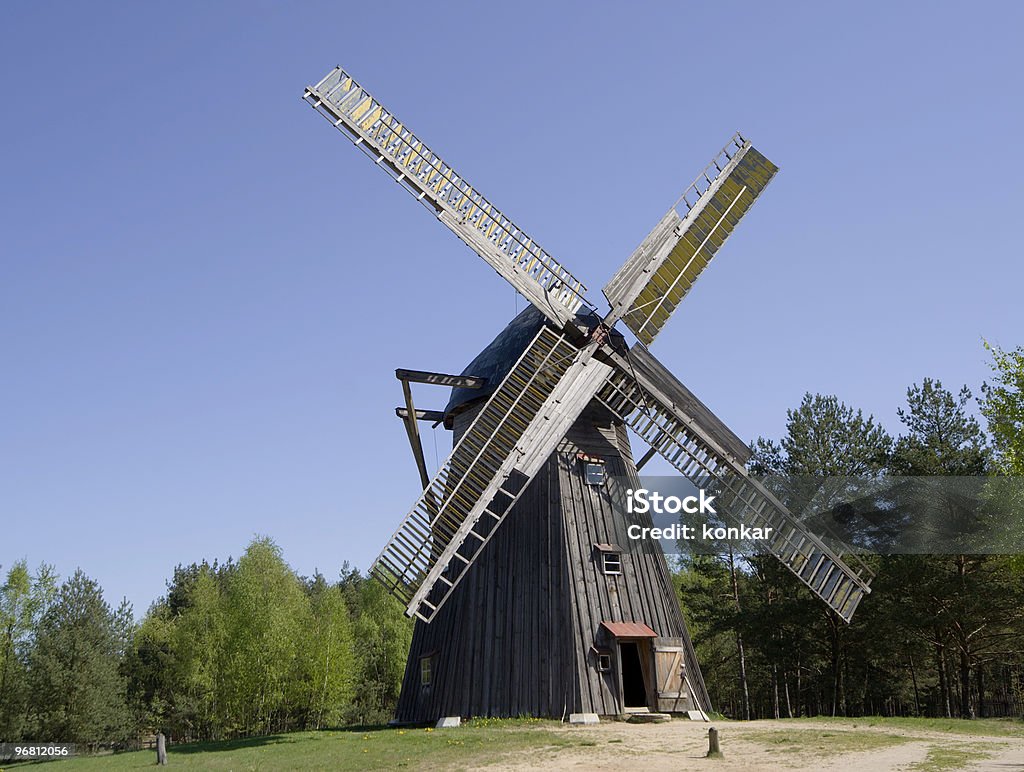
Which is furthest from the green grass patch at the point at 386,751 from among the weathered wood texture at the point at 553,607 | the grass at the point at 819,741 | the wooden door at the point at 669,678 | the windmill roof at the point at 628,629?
the grass at the point at 819,741

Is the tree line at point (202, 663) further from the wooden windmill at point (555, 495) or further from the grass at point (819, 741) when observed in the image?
the grass at point (819, 741)

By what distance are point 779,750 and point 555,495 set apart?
7.44 meters

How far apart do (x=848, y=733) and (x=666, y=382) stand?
8.25m

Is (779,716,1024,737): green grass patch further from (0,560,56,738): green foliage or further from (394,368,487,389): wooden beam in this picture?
(0,560,56,738): green foliage

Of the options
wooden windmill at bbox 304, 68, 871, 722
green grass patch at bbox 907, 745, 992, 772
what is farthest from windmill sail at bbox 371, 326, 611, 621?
green grass patch at bbox 907, 745, 992, 772

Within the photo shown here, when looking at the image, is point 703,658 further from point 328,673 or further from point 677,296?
point 677,296

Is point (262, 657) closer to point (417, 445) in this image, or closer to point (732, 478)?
point (417, 445)

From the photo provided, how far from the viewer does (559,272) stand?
20.6 metres

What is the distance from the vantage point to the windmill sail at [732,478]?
19.4 metres

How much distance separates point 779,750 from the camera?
14.4 m

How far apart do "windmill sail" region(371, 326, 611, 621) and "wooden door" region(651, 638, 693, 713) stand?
4641 mm

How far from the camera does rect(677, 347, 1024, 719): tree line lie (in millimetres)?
27219

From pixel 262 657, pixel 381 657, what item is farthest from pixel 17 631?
pixel 381 657

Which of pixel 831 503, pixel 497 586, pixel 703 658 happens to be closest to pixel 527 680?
pixel 497 586
